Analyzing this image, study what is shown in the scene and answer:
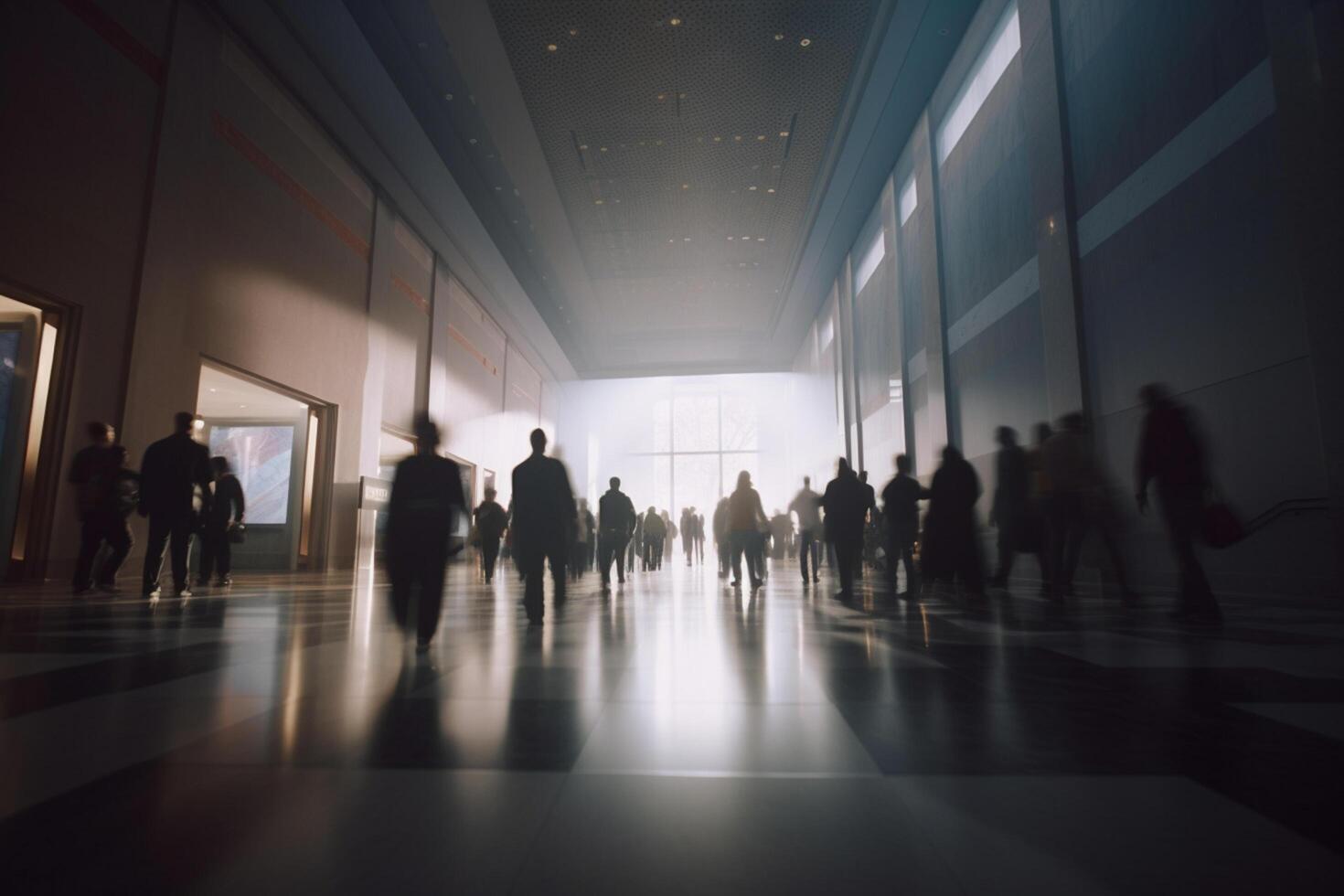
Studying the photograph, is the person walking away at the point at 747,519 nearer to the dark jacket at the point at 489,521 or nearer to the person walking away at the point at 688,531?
the dark jacket at the point at 489,521

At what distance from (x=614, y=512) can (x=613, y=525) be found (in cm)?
23

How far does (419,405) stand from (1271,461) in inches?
600

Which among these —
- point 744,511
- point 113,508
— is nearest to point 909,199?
point 744,511

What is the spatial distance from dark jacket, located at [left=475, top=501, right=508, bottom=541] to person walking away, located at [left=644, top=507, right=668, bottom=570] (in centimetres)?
523

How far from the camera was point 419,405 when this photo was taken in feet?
53.2

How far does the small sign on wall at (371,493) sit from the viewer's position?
13.3 m

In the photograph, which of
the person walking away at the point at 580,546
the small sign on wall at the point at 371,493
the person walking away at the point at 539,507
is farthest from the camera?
the small sign on wall at the point at 371,493

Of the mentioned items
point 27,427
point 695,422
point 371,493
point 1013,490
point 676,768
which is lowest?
point 676,768

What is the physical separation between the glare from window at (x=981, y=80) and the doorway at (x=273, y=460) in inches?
475

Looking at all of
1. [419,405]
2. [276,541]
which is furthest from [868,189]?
[276,541]

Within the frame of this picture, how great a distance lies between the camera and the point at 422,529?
3.96m

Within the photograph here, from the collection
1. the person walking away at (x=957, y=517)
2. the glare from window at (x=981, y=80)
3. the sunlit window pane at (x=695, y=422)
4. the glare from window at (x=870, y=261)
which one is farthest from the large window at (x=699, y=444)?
the person walking away at (x=957, y=517)

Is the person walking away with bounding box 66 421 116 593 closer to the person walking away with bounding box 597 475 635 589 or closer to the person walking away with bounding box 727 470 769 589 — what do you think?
the person walking away with bounding box 597 475 635 589

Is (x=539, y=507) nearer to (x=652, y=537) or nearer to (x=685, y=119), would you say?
(x=685, y=119)
